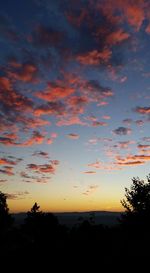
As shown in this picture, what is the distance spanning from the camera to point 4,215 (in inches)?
2168

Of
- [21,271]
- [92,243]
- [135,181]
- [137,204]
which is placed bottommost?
[21,271]

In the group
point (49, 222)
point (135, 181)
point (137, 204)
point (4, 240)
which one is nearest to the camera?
point (137, 204)

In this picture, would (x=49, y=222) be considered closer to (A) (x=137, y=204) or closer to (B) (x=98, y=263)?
(A) (x=137, y=204)

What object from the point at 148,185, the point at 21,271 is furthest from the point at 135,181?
the point at 21,271

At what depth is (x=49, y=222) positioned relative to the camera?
5350 centimetres

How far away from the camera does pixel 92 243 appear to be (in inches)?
639

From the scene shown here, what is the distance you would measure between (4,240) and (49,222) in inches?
327

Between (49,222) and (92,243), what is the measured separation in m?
38.8

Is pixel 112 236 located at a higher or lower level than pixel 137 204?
lower

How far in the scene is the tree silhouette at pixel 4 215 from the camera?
5350cm

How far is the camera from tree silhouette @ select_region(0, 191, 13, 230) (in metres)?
53.5

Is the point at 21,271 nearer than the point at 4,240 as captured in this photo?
Yes

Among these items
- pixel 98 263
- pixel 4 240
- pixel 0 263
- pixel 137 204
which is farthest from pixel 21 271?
pixel 4 240

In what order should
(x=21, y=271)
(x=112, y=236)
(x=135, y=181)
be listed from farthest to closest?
(x=135, y=181)
(x=112, y=236)
(x=21, y=271)
